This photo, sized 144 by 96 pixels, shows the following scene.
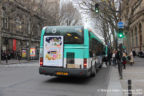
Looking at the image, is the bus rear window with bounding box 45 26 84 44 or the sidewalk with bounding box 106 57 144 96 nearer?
the sidewalk with bounding box 106 57 144 96

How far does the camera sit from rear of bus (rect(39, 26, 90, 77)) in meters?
8.70

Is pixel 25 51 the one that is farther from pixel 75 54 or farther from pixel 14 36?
pixel 75 54

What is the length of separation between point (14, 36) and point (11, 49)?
2967mm

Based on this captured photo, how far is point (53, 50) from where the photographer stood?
9.18 m

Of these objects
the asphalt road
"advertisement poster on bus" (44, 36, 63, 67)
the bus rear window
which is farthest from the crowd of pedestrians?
"advertisement poster on bus" (44, 36, 63, 67)

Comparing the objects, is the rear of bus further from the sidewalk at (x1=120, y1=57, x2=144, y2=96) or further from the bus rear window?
the sidewalk at (x1=120, y1=57, x2=144, y2=96)

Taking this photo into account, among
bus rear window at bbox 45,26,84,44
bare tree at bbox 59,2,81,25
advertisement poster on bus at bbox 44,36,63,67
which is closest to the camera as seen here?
bus rear window at bbox 45,26,84,44

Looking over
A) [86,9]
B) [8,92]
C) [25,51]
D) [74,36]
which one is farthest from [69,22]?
[8,92]

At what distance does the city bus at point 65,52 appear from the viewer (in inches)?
342

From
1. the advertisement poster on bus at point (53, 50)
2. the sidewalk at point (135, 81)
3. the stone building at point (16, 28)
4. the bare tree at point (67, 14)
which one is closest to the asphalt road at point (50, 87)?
the sidewalk at point (135, 81)

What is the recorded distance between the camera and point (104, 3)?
1872 centimetres

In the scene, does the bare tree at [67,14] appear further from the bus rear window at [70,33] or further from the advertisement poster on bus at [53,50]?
the advertisement poster on bus at [53,50]

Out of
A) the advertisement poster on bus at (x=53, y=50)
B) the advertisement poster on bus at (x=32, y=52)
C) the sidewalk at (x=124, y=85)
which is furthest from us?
the advertisement poster on bus at (x=32, y=52)

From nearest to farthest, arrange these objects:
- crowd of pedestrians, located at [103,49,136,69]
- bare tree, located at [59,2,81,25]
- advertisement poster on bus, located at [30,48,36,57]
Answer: crowd of pedestrians, located at [103,49,136,69], advertisement poster on bus, located at [30,48,36,57], bare tree, located at [59,2,81,25]
